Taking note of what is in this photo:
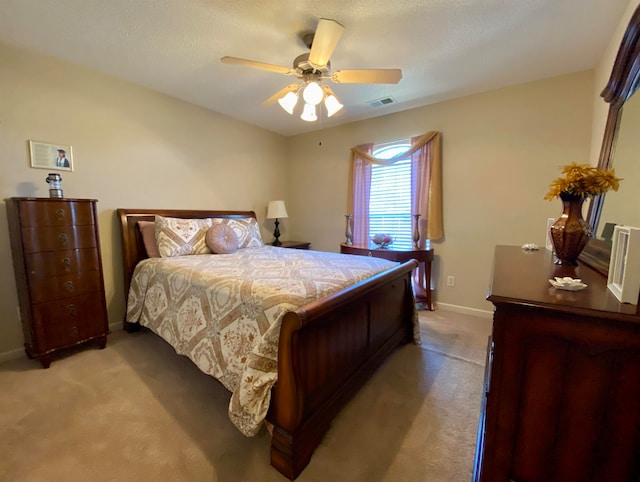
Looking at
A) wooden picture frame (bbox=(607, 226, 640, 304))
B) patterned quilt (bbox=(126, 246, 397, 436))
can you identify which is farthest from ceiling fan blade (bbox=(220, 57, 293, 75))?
wooden picture frame (bbox=(607, 226, 640, 304))

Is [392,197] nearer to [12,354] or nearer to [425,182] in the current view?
[425,182]

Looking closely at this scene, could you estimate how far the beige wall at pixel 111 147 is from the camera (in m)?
2.21

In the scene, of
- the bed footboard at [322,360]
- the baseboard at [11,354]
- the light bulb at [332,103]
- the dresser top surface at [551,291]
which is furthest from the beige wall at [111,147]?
the dresser top surface at [551,291]

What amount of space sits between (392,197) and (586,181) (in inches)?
94.9

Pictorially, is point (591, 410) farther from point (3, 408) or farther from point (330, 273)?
point (3, 408)

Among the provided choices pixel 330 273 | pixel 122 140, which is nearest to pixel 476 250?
pixel 330 273

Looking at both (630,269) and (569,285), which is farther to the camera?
(569,285)

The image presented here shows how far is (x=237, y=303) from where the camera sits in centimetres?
158

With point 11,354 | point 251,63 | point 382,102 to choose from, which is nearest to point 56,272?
point 11,354

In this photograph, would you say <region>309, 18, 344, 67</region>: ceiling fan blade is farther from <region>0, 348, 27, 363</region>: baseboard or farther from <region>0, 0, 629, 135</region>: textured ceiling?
<region>0, 348, 27, 363</region>: baseboard

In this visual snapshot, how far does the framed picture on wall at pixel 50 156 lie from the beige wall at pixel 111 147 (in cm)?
4

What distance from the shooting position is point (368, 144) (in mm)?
3736

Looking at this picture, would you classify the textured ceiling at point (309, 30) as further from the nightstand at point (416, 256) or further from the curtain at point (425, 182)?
the nightstand at point (416, 256)

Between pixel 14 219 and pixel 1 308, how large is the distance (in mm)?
788
